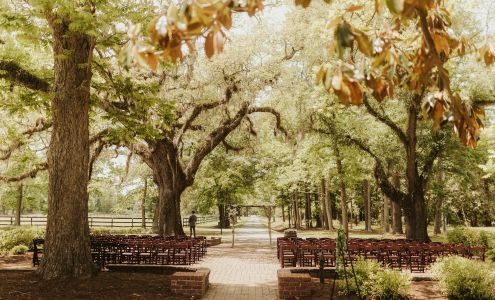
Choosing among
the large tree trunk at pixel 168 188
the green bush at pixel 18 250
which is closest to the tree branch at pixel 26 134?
the green bush at pixel 18 250

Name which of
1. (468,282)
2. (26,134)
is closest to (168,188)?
(26,134)

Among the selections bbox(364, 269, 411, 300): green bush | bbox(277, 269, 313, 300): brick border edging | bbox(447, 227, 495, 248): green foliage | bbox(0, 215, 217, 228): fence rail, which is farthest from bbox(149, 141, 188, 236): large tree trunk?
bbox(447, 227, 495, 248): green foliage

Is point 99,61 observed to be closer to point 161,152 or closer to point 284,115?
point 161,152

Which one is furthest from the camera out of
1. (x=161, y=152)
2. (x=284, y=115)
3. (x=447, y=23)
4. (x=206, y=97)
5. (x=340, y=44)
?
(x=284, y=115)

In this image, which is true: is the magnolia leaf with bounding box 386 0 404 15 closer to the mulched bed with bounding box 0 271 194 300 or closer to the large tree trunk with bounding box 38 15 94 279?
the mulched bed with bounding box 0 271 194 300

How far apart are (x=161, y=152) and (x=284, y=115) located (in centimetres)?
732

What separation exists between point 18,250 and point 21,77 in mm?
8847

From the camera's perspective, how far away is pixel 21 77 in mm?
11391

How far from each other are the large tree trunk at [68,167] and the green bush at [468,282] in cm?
877

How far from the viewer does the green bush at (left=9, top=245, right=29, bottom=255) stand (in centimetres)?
1672

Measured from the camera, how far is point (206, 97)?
1958cm

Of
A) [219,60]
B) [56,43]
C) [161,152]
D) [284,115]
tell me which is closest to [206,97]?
[219,60]

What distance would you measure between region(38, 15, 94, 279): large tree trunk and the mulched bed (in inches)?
20.0

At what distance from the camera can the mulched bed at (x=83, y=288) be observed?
8.77m
